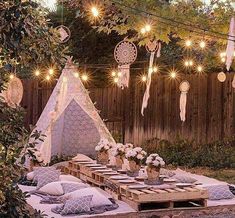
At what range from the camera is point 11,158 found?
105 inches

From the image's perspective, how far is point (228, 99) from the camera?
501 inches

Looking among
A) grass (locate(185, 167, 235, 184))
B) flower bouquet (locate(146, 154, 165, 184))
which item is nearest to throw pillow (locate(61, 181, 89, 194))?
flower bouquet (locate(146, 154, 165, 184))

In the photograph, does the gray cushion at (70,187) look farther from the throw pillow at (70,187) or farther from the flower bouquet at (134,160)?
the flower bouquet at (134,160)

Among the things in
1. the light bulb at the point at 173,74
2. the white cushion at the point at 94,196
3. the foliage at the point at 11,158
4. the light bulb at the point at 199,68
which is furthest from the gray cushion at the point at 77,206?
the light bulb at the point at 173,74

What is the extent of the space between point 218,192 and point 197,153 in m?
4.66

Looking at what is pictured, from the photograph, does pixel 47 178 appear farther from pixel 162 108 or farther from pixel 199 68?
pixel 162 108

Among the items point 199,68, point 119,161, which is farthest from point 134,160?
point 199,68

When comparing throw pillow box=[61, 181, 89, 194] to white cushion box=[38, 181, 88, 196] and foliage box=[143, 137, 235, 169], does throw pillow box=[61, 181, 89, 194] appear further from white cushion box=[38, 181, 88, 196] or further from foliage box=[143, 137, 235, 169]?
foliage box=[143, 137, 235, 169]

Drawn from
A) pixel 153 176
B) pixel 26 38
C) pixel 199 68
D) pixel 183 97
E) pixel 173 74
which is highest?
pixel 199 68

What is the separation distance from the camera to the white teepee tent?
34.4 feet

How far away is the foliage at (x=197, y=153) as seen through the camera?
11.7 m

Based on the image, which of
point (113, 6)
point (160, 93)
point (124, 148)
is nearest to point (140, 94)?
point (160, 93)

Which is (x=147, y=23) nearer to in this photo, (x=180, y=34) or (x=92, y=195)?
(x=180, y=34)

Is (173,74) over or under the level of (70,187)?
over
